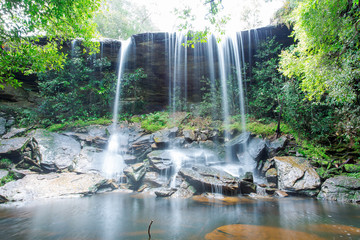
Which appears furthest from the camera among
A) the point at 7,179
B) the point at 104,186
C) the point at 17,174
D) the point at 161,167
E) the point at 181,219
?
the point at 161,167

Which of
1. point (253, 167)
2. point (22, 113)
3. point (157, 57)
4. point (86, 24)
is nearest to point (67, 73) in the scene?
point (22, 113)

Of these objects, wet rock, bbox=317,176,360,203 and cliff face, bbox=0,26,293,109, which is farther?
cliff face, bbox=0,26,293,109

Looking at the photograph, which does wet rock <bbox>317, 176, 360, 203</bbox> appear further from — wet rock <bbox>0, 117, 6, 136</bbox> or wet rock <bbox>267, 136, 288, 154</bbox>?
wet rock <bbox>0, 117, 6, 136</bbox>

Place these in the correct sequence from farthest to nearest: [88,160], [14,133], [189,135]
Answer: [189,135] < [14,133] < [88,160]

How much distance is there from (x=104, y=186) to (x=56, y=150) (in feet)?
10.1

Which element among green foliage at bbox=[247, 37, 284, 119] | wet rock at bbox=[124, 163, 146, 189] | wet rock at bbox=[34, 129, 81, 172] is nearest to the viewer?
wet rock at bbox=[124, 163, 146, 189]

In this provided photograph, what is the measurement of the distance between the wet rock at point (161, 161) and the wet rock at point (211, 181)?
87 centimetres

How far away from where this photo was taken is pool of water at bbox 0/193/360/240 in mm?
3385

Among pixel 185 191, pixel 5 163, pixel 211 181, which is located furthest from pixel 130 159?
pixel 5 163

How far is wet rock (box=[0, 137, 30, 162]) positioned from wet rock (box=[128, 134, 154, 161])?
190 inches

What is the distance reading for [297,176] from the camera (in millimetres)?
6543

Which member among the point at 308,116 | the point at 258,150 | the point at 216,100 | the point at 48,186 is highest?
the point at 216,100

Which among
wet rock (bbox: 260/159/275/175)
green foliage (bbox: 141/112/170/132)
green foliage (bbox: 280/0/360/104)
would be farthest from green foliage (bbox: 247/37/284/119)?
green foliage (bbox: 141/112/170/132)

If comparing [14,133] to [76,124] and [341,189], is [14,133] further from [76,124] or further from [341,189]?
[341,189]
